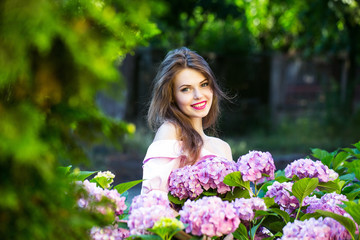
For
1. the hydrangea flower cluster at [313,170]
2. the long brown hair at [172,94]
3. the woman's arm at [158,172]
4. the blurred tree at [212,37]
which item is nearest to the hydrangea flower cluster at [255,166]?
the hydrangea flower cluster at [313,170]

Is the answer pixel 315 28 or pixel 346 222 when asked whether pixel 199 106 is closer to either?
pixel 346 222

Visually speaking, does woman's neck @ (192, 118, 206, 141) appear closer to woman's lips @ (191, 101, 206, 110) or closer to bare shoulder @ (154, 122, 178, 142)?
woman's lips @ (191, 101, 206, 110)

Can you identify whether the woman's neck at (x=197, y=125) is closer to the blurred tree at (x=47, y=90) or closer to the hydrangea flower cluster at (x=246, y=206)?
the hydrangea flower cluster at (x=246, y=206)

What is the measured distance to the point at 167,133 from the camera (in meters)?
2.62

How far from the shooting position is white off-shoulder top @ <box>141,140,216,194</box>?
7.89ft

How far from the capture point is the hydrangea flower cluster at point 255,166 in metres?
2.01

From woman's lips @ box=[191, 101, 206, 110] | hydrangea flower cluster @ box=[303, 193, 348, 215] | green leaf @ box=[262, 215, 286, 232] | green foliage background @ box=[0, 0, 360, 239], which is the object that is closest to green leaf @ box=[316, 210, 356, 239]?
hydrangea flower cluster @ box=[303, 193, 348, 215]

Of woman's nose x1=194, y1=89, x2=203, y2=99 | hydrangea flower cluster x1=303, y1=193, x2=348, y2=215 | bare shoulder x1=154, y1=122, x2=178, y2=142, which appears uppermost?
woman's nose x1=194, y1=89, x2=203, y2=99

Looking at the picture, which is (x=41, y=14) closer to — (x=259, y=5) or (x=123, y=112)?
(x=123, y=112)

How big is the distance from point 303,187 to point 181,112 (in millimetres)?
1100

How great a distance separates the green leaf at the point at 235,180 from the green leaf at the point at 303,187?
0.69ft

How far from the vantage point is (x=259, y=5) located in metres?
15.1

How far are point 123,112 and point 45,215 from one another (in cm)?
945

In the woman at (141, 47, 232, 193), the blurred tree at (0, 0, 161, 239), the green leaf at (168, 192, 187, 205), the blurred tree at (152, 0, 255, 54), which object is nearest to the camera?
the blurred tree at (0, 0, 161, 239)
